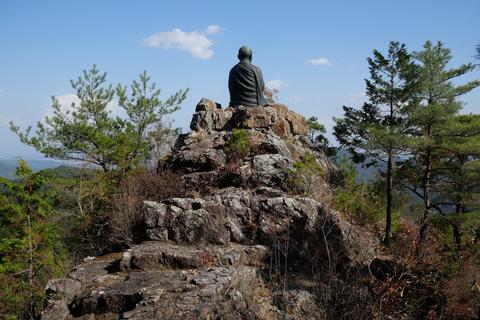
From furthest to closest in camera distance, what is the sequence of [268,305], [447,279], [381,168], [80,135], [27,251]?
[80,135] < [381,168] < [27,251] < [447,279] < [268,305]

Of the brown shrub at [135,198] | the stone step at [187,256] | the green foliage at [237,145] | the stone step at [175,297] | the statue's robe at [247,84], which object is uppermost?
the statue's robe at [247,84]

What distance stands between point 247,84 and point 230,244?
7166 millimetres

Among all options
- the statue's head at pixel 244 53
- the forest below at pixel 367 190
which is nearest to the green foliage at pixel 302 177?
the forest below at pixel 367 190

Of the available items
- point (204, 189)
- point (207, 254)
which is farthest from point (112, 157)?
point (207, 254)

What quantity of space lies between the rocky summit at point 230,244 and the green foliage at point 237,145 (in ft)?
0.31

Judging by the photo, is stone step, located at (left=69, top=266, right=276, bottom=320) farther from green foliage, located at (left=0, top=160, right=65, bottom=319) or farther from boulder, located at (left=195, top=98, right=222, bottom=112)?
boulder, located at (left=195, top=98, right=222, bottom=112)

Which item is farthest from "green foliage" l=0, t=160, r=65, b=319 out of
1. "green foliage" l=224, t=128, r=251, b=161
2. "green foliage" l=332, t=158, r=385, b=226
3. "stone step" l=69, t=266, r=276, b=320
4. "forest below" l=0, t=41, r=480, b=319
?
"green foliage" l=332, t=158, r=385, b=226

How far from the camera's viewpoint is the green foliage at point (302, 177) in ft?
36.5

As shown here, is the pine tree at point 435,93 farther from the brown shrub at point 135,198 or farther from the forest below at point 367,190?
the brown shrub at point 135,198

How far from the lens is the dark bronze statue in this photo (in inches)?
568

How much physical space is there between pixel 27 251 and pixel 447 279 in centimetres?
1034

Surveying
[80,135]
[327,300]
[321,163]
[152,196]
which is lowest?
[327,300]

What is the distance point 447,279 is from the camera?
7988mm

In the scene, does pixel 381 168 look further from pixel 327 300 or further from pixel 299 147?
pixel 327 300
